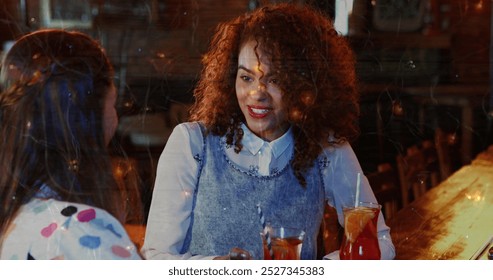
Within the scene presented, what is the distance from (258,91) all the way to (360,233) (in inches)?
19.9

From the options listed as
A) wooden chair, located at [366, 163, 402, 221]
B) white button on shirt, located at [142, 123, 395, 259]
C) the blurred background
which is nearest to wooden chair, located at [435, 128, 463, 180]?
the blurred background

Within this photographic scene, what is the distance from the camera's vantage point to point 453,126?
90.9 inches

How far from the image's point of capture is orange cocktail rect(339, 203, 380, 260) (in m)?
1.91

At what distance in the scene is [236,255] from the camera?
215 cm

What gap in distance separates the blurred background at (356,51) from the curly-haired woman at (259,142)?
45 mm

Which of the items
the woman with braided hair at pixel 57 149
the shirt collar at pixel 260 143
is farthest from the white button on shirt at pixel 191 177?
the woman with braided hair at pixel 57 149

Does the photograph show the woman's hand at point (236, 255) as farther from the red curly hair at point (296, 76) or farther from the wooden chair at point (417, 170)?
the wooden chair at point (417, 170)

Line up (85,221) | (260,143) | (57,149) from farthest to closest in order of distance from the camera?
(260,143) < (57,149) < (85,221)

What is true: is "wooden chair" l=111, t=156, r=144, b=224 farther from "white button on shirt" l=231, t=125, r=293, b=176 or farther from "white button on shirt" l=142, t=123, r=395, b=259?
"white button on shirt" l=231, t=125, r=293, b=176

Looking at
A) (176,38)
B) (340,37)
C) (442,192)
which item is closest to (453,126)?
(442,192)

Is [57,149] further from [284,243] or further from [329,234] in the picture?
[329,234]

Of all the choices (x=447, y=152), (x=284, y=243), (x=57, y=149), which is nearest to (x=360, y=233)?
(x=284, y=243)

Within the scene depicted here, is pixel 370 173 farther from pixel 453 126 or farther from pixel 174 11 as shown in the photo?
pixel 174 11
